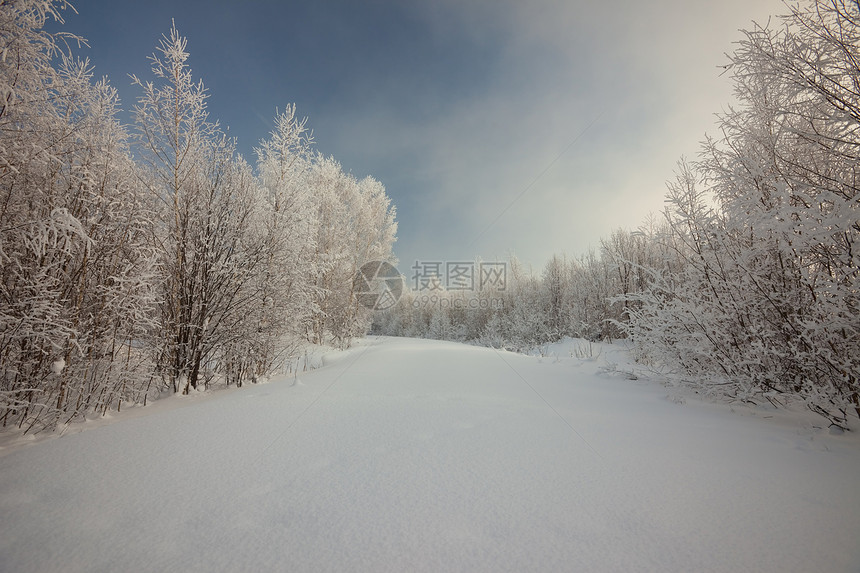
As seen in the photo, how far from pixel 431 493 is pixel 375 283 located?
14949mm

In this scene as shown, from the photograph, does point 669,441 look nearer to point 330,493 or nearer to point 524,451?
point 524,451

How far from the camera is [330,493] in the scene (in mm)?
1396

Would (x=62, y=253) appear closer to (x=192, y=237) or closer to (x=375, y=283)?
(x=192, y=237)

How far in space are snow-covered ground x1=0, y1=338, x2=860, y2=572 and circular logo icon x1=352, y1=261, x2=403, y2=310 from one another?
39.0 feet

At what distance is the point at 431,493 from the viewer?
4.61 ft

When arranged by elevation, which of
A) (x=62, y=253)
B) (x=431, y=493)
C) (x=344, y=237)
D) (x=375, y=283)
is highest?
(x=344, y=237)

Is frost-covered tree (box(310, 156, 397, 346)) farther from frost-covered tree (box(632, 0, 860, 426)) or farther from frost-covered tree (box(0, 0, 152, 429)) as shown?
frost-covered tree (box(632, 0, 860, 426))

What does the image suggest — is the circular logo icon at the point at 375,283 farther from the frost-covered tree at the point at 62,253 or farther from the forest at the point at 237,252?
the frost-covered tree at the point at 62,253

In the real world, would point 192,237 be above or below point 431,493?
above

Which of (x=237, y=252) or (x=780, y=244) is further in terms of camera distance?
(x=237, y=252)

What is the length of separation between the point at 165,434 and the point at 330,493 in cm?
161

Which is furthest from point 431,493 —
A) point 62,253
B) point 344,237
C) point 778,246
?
point 344,237

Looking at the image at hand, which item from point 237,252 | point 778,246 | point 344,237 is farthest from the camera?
point 344,237

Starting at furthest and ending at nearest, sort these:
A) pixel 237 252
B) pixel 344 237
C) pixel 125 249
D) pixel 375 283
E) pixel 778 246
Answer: pixel 375 283
pixel 344 237
pixel 237 252
pixel 125 249
pixel 778 246
